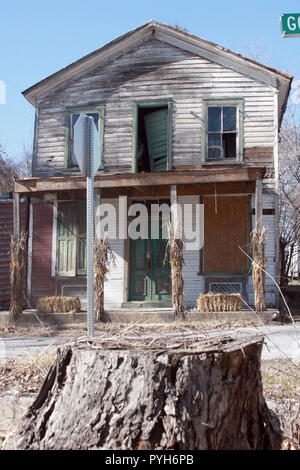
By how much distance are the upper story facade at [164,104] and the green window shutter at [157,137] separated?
0.09 feet

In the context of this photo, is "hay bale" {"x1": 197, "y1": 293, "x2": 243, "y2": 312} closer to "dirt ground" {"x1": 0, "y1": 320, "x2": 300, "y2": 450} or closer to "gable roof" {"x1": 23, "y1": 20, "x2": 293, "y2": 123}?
"dirt ground" {"x1": 0, "y1": 320, "x2": 300, "y2": 450}

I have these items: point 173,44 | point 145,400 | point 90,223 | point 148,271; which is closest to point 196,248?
point 148,271

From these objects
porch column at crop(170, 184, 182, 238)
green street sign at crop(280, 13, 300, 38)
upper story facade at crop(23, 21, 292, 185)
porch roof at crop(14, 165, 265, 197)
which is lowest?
porch column at crop(170, 184, 182, 238)

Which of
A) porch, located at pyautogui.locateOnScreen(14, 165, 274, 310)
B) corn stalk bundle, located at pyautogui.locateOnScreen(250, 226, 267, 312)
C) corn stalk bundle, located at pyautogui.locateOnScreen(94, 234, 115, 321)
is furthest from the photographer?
porch, located at pyautogui.locateOnScreen(14, 165, 274, 310)

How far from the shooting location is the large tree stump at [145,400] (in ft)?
7.41

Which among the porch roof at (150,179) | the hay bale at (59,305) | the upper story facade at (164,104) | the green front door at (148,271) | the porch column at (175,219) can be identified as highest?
the upper story facade at (164,104)

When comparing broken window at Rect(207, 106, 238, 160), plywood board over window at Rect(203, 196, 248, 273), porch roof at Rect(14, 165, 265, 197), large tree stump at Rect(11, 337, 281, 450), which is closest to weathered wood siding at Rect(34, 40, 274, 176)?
broken window at Rect(207, 106, 238, 160)

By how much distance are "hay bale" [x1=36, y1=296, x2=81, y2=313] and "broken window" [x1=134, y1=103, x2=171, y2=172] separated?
395 cm

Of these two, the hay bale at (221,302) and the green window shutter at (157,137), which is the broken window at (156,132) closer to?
the green window shutter at (157,137)

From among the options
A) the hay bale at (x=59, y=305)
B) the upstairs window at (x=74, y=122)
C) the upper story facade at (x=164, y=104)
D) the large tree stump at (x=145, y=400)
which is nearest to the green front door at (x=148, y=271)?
the upper story facade at (x=164, y=104)

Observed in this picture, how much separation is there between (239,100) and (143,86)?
2544 millimetres

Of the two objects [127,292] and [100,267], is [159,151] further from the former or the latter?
[100,267]

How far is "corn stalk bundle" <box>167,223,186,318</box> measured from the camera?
1014 cm
